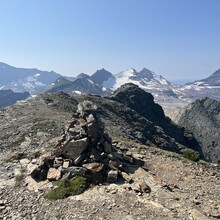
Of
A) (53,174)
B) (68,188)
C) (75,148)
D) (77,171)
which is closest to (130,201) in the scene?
(68,188)

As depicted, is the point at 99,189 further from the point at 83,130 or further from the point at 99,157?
the point at 83,130

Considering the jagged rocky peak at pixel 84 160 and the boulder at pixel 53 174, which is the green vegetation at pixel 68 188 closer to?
the jagged rocky peak at pixel 84 160

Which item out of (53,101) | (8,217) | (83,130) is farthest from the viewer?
(53,101)

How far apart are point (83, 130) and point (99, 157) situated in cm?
395

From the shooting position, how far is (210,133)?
18975cm

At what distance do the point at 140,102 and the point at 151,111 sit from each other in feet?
25.4

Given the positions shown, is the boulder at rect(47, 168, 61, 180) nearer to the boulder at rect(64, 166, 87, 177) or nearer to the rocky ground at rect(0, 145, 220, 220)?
the boulder at rect(64, 166, 87, 177)

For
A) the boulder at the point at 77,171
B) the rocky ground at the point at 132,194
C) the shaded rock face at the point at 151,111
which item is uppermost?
the boulder at the point at 77,171

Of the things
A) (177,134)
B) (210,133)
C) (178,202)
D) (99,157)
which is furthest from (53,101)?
(210,133)

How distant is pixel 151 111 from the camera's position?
14950cm

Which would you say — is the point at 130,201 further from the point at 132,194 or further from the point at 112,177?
the point at 112,177

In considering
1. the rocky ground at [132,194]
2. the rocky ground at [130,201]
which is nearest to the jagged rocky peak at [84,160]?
the rocky ground at [132,194]

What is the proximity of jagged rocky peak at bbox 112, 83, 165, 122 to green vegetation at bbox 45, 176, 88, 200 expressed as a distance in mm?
114058

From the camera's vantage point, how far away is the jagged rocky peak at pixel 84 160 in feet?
102
